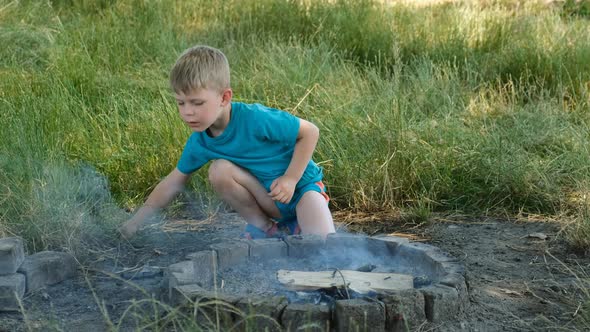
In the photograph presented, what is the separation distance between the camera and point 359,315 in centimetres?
316

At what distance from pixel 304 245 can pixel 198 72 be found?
34.7 inches

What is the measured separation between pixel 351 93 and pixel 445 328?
2.88 meters

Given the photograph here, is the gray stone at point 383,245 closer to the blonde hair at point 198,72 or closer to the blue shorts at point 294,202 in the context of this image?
the blue shorts at point 294,202

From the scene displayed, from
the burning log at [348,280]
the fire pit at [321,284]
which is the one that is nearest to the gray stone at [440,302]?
the fire pit at [321,284]

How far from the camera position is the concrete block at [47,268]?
382cm

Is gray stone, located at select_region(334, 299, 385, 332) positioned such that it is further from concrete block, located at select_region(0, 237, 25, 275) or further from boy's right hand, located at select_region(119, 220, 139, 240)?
boy's right hand, located at select_region(119, 220, 139, 240)

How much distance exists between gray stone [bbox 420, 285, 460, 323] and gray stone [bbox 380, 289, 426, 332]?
33 millimetres

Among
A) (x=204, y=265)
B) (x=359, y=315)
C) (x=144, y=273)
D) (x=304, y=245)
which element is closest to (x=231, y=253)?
(x=204, y=265)

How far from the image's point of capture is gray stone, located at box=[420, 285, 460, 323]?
10.9 feet

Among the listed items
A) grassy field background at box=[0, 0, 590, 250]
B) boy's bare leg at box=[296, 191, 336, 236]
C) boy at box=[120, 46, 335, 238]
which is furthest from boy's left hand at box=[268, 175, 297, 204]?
grassy field background at box=[0, 0, 590, 250]

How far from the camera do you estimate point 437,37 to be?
7430mm

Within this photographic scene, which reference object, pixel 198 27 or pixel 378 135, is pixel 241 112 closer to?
pixel 378 135

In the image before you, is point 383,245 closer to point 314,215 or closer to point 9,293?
point 314,215

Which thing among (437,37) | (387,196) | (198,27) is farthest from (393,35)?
(387,196)
